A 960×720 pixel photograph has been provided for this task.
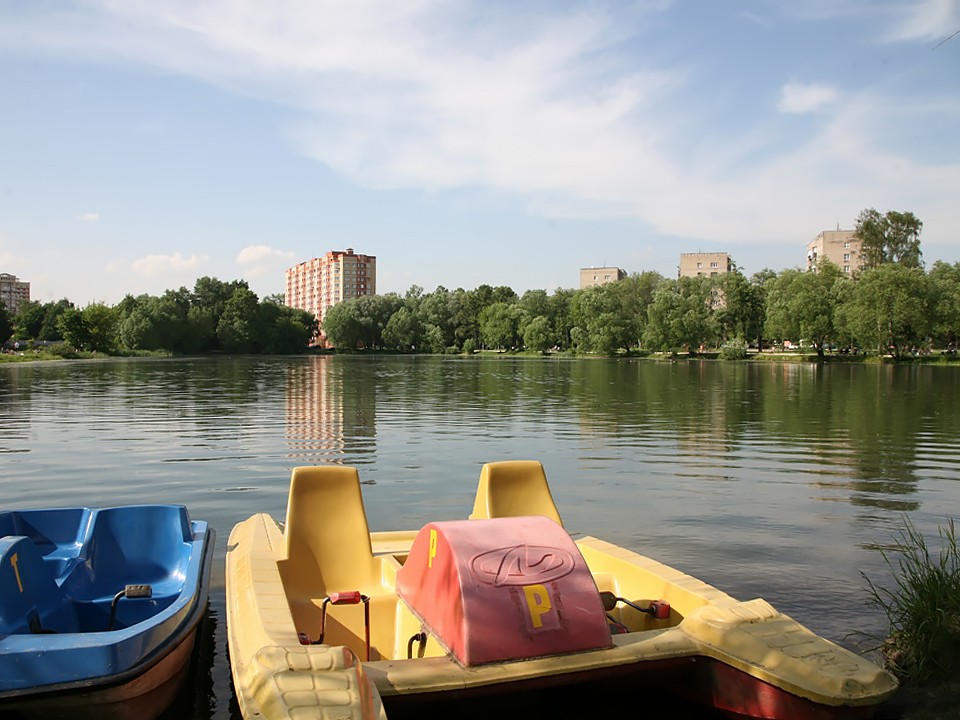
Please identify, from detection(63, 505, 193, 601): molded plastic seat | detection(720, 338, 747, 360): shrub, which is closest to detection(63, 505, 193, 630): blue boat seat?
detection(63, 505, 193, 601): molded plastic seat

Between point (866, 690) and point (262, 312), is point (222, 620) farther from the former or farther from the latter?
point (262, 312)

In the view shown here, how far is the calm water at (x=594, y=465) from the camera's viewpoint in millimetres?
10266

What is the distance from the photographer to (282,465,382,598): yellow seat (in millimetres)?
7285

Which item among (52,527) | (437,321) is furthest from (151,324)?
(52,527)

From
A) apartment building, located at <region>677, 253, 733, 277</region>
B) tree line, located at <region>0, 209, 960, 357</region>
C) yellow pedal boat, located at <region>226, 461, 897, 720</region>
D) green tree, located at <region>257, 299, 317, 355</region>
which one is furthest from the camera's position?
apartment building, located at <region>677, 253, 733, 277</region>

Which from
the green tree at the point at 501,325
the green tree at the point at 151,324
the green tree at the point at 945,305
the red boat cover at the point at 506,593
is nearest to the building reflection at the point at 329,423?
the red boat cover at the point at 506,593

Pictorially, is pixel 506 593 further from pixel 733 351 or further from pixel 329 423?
pixel 733 351

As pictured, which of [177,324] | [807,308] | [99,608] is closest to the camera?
[99,608]

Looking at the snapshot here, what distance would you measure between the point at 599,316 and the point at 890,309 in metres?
39.1

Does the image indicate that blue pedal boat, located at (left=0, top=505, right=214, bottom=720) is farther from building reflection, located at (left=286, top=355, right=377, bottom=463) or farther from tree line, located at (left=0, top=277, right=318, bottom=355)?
tree line, located at (left=0, top=277, right=318, bottom=355)

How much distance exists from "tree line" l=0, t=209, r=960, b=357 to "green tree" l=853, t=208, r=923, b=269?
11 cm

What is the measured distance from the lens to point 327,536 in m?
7.48

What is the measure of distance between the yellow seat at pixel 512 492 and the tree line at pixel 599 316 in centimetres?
7404

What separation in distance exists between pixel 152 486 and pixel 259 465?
2753 millimetres
